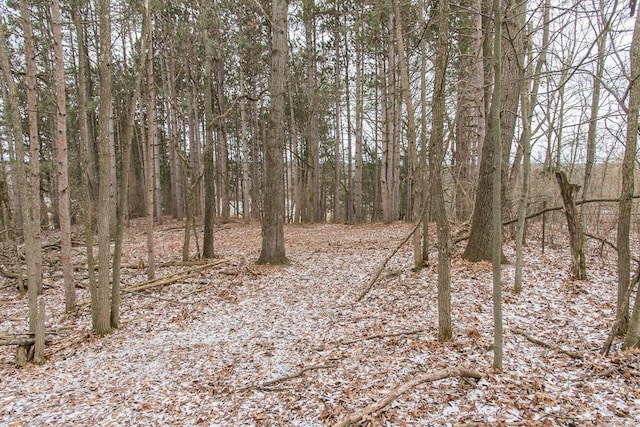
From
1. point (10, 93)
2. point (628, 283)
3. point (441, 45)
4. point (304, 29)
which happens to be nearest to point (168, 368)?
point (10, 93)

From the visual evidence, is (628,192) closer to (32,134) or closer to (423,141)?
(423,141)

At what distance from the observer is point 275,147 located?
877cm

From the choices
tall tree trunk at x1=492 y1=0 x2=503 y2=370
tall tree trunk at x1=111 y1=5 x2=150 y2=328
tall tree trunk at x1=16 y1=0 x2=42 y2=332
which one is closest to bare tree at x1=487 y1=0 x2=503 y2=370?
tall tree trunk at x1=492 y1=0 x2=503 y2=370

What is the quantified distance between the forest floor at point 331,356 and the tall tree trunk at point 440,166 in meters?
0.43

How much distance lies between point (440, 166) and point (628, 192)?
1.77m

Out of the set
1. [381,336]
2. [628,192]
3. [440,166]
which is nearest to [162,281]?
[381,336]

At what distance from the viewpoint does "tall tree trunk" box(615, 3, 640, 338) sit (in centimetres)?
332

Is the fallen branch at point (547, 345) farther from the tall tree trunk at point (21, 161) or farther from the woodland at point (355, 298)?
the tall tree trunk at point (21, 161)

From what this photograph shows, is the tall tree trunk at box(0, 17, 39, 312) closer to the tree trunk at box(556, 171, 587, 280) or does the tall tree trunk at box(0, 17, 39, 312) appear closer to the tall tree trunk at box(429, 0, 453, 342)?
the tall tree trunk at box(429, 0, 453, 342)

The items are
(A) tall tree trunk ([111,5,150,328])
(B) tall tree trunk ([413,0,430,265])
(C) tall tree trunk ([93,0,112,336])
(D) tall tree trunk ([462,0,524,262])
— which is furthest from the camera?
(D) tall tree trunk ([462,0,524,262])

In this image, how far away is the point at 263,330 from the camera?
543 centimetres

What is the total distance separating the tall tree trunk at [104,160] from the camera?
16.0 ft

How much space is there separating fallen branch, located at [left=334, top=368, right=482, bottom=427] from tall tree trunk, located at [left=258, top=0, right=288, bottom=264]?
589 cm

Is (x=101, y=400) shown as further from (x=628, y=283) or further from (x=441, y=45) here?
(x=628, y=283)
